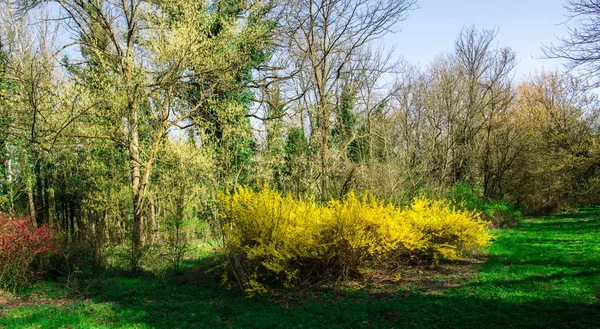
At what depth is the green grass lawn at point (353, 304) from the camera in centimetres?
502

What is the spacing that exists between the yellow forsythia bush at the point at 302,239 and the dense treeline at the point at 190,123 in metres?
1.77

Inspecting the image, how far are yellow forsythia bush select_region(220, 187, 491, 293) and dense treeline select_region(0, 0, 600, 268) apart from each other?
177cm

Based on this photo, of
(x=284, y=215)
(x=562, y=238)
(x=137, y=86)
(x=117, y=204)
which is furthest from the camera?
(x=562, y=238)

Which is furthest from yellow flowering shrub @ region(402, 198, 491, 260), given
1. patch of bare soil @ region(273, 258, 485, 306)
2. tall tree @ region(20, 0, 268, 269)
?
tall tree @ region(20, 0, 268, 269)

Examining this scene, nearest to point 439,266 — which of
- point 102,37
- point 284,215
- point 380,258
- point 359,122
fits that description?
point 380,258

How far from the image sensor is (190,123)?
13.6m

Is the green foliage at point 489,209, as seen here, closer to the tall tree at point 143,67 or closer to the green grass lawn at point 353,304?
the green grass lawn at point 353,304

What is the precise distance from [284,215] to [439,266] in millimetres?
3743

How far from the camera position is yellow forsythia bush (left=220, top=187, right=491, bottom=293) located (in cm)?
A: 644

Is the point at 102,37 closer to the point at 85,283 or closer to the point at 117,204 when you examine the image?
the point at 117,204

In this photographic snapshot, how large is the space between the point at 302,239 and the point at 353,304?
1.34m

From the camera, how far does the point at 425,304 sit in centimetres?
562

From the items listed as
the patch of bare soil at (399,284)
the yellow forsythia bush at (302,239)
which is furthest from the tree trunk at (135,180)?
the patch of bare soil at (399,284)

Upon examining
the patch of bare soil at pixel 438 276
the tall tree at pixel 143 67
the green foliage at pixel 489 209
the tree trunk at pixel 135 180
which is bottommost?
the patch of bare soil at pixel 438 276
